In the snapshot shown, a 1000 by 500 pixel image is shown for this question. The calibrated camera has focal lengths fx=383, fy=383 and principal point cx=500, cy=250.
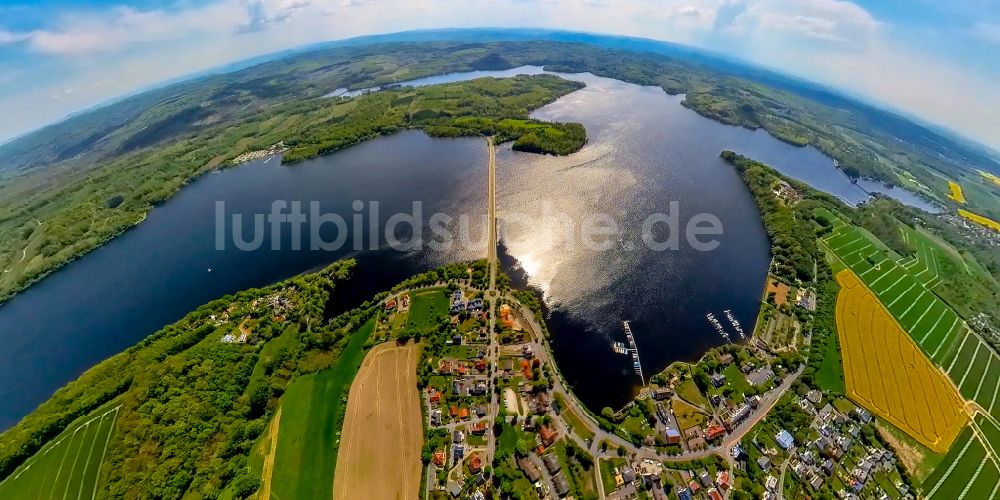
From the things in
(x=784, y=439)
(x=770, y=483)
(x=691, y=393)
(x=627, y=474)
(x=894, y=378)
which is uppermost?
(x=894, y=378)

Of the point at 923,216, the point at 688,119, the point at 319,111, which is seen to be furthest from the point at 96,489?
the point at 688,119

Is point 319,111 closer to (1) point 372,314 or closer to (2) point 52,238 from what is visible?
(2) point 52,238

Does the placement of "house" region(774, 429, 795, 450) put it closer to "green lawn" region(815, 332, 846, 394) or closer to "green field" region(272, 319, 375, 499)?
"green lawn" region(815, 332, 846, 394)

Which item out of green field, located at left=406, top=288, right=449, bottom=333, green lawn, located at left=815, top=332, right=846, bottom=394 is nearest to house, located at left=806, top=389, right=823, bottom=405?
green lawn, located at left=815, top=332, right=846, bottom=394

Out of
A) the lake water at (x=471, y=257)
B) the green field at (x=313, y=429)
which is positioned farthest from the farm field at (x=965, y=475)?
the green field at (x=313, y=429)

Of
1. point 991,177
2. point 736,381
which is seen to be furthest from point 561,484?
point 991,177

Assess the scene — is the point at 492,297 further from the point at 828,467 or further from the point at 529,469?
Answer: the point at 828,467

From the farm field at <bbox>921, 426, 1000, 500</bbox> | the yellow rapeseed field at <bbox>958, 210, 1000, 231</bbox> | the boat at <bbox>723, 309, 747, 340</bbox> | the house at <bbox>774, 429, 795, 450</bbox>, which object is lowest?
the farm field at <bbox>921, 426, 1000, 500</bbox>
